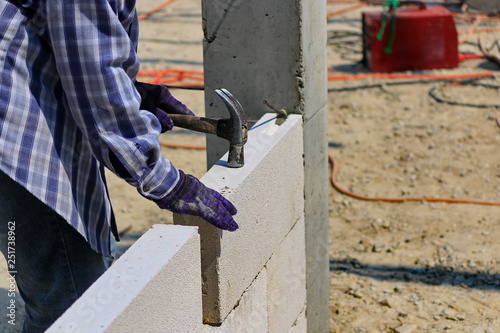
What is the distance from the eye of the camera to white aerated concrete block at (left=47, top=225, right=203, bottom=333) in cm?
176

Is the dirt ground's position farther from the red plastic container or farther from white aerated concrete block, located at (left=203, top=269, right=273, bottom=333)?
white aerated concrete block, located at (left=203, top=269, right=273, bottom=333)

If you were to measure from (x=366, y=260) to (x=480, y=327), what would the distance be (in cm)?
93

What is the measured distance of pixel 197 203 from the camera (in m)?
2.24

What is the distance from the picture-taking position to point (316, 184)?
3.38 meters

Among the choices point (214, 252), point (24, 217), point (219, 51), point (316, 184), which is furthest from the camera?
point (316, 184)

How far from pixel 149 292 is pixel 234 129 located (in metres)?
0.85

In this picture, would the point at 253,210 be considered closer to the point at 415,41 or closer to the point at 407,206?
the point at 407,206

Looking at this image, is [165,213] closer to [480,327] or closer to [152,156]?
[480,327]

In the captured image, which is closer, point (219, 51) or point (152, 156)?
point (152, 156)

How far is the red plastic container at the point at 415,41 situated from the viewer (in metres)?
8.02

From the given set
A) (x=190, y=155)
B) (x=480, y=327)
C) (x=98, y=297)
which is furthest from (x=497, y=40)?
(x=98, y=297)

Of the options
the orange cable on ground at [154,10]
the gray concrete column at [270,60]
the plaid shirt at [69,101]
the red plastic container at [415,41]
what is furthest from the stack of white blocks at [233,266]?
the orange cable on ground at [154,10]

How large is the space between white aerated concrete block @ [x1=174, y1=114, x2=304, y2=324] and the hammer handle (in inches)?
5.2

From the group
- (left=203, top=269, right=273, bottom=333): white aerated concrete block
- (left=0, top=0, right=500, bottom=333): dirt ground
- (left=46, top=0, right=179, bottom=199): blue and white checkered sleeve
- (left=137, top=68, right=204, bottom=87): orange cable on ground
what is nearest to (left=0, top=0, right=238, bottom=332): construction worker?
(left=46, top=0, right=179, bottom=199): blue and white checkered sleeve
